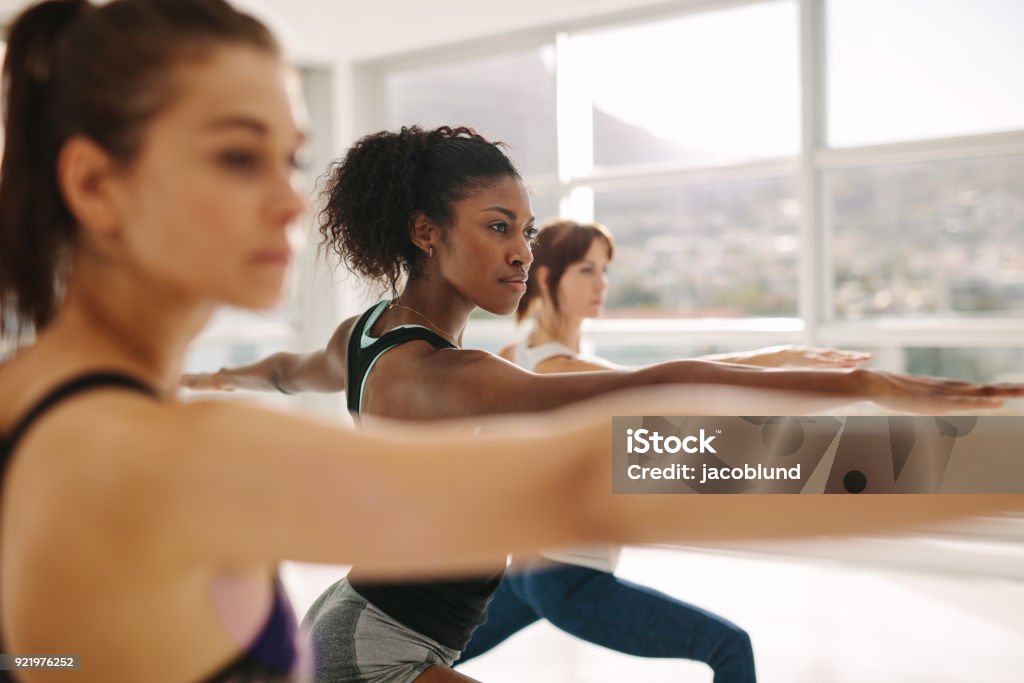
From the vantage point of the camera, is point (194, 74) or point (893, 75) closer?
point (194, 74)

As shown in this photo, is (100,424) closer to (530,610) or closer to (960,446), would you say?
(960,446)

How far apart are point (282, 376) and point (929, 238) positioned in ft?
12.8

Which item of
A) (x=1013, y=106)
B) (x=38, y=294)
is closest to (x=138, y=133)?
(x=38, y=294)

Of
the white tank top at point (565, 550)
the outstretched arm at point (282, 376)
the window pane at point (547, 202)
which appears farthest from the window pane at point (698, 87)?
the outstretched arm at point (282, 376)

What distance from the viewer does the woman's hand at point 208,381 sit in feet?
5.75

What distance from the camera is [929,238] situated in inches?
186

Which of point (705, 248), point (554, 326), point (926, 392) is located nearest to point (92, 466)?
point (926, 392)

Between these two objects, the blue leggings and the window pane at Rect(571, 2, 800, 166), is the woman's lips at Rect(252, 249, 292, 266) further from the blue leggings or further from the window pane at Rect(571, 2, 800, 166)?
the window pane at Rect(571, 2, 800, 166)

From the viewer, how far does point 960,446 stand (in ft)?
2.01

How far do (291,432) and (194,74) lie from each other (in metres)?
0.22

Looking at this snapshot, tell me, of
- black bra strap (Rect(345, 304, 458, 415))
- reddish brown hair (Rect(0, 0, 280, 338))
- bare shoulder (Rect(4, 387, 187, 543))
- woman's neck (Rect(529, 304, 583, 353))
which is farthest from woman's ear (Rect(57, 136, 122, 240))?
woman's neck (Rect(529, 304, 583, 353))

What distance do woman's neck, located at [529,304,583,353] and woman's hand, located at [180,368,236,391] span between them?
95 cm

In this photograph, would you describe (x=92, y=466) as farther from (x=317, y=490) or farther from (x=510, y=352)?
(x=510, y=352)

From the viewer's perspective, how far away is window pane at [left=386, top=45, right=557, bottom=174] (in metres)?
5.86
